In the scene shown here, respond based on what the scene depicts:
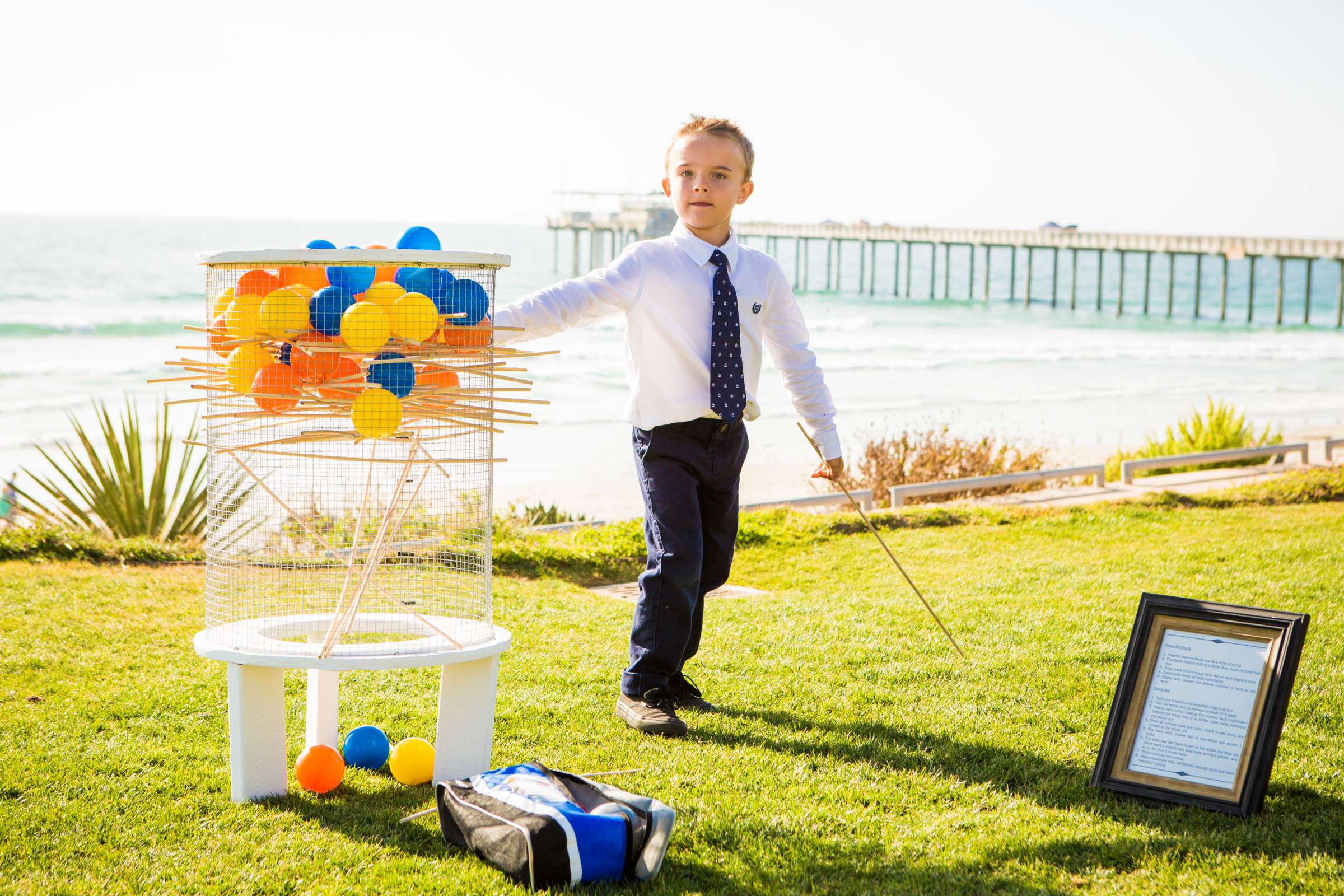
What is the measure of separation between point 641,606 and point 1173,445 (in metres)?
10.1

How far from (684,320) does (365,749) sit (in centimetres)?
167

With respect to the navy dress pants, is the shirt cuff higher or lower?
higher

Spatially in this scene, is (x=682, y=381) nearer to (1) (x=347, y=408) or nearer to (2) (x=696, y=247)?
(2) (x=696, y=247)

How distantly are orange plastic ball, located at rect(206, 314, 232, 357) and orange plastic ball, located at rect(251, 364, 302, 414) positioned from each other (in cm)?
16

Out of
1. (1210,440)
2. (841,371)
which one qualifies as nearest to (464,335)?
(1210,440)

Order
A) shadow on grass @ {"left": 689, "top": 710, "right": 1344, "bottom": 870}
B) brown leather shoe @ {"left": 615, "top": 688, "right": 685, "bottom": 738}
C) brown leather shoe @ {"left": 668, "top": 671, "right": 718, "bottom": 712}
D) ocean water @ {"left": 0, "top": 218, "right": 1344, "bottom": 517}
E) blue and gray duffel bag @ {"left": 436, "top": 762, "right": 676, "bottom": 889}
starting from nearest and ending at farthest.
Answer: blue and gray duffel bag @ {"left": 436, "top": 762, "right": 676, "bottom": 889} → shadow on grass @ {"left": 689, "top": 710, "right": 1344, "bottom": 870} → brown leather shoe @ {"left": 615, "top": 688, "right": 685, "bottom": 738} → brown leather shoe @ {"left": 668, "top": 671, "right": 718, "bottom": 712} → ocean water @ {"left": 0, "top": 218, "right": 1344, "bottom": 517}

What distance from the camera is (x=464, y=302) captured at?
3225 millimetres

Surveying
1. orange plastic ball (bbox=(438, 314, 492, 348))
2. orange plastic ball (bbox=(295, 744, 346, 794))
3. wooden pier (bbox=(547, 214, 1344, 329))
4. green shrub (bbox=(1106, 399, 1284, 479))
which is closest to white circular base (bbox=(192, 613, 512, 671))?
orange plastic ball (bbox=(295, 744, 346, 794))

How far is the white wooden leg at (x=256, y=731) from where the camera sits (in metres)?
3.29

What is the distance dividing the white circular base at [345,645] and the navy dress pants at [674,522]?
66 cm

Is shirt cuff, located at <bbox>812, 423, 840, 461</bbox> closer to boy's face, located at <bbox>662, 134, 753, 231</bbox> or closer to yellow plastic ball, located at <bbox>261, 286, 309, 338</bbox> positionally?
boy's face, located at <bbox>662, 134, 753, 231</bbox>

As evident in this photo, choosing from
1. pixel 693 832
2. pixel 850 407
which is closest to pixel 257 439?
pixel 693 832

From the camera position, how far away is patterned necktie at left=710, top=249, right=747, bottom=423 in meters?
4.05


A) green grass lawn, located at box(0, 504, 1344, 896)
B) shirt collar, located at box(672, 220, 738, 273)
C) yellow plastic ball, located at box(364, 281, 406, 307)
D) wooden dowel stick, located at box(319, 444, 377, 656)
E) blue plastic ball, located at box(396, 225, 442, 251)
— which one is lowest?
green grass lawn, located at box(0, 504, 1344, 896)
